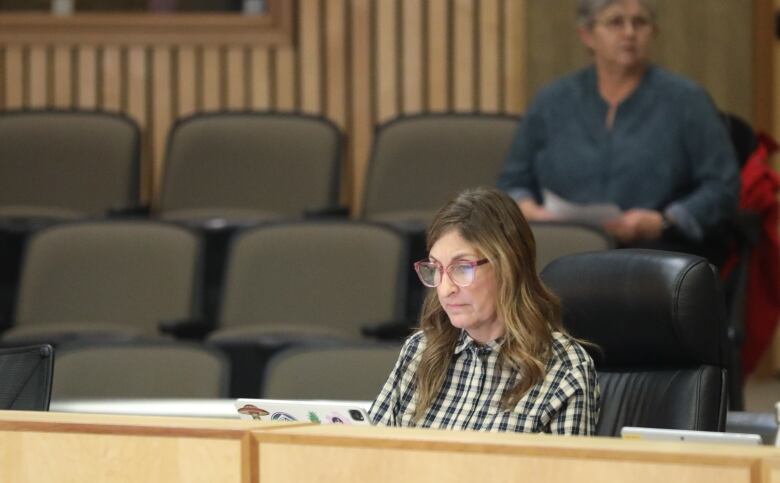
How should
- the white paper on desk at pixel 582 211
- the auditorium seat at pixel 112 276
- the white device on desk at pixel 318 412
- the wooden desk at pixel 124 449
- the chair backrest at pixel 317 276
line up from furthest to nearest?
the auditorium seat at pixel 112 276
the chair backrest at pixel 317 276
the white paper on desk at pixel 582 211
the white device on desk at pixel 318 412
the wooden desk at pixel 124 449

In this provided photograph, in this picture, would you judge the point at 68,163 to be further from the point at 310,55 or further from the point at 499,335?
the point at 499,335

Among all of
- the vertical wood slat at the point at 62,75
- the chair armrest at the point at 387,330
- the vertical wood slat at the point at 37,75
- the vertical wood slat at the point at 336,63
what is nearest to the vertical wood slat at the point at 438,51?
the vertical wood slat at the point at 336,63

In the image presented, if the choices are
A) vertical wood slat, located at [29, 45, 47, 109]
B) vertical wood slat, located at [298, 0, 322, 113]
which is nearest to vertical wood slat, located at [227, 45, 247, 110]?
vertical wood slat, located at [298, 0, 322, 113]

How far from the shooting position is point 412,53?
5.84 meters

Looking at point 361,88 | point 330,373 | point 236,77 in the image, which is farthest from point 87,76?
point 330,373

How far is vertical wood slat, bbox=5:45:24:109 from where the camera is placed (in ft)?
19.4

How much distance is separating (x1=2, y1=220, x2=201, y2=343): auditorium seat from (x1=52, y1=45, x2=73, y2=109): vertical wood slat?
1.49 meters

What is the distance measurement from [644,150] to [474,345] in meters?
1.79

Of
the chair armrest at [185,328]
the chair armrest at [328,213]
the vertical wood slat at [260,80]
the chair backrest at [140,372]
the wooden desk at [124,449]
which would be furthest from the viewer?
the vertical wood slat at [260,80]

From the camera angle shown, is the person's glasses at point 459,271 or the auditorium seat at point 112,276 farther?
the auditorium seat at point 112,276

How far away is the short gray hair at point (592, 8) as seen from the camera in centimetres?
408

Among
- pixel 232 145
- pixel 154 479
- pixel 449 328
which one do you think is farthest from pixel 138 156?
pixel 154 479

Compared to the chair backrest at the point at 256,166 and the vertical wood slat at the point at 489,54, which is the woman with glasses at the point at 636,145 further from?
the vertical wood slat at the point at 489,54

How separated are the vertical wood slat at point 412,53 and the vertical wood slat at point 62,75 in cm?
139
